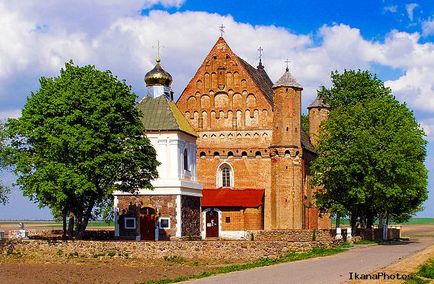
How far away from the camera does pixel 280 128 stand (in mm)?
66062

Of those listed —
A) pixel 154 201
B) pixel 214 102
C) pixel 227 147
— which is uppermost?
pixel 214 102

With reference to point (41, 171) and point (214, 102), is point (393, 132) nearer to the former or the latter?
point (214, 102)

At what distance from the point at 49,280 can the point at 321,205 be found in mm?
29330

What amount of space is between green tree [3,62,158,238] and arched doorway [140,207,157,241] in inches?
277

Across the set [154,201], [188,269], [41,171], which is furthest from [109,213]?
[188,269]

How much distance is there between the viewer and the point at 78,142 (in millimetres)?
43062

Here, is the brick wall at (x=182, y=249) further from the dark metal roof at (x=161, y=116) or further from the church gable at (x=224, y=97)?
the church gable at (x=224, y=97)

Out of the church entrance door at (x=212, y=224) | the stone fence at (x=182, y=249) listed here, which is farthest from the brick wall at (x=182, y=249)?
the church entrance door at (x=212, y=224)

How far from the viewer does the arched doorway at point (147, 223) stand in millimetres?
53688

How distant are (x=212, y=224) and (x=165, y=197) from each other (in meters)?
11.9

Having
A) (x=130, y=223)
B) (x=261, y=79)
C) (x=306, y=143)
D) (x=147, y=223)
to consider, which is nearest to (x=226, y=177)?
(x=306, y=143)

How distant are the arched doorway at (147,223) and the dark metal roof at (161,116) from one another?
19.9 ft
